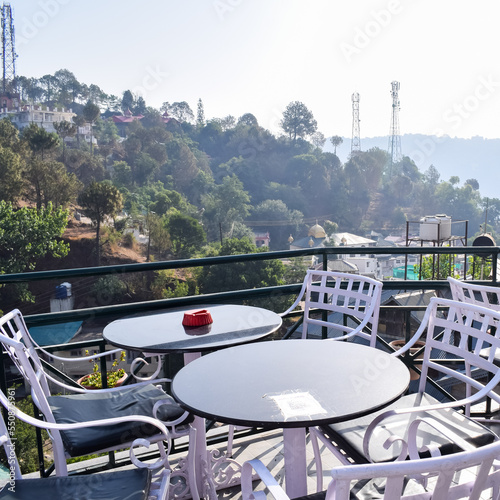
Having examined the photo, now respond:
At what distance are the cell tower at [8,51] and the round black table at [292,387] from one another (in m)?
46.1

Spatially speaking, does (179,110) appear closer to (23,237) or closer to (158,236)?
(158,236)

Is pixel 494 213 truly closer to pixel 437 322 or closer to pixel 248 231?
pixel 248 231

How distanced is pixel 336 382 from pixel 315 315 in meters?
1.16

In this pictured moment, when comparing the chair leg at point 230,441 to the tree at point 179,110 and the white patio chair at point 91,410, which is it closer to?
the white patio chair at point 91,410

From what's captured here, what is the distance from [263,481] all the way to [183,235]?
35213 mm

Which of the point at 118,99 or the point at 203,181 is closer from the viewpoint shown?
the point at 203,181

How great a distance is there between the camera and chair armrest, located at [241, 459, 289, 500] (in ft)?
2.53

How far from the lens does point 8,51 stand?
4734 cm

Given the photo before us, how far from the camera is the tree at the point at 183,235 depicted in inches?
1403

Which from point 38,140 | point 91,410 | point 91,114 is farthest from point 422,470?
point 91,114

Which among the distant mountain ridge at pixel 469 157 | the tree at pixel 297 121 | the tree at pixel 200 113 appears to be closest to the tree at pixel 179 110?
the tree at pixel 200 113

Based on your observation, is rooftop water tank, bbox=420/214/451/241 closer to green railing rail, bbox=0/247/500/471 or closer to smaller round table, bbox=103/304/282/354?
green railing rail, bbox=0/247/500/471

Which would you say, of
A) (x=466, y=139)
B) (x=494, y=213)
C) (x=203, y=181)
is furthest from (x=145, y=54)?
(x=466, y=139)

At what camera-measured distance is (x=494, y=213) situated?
59656mm
